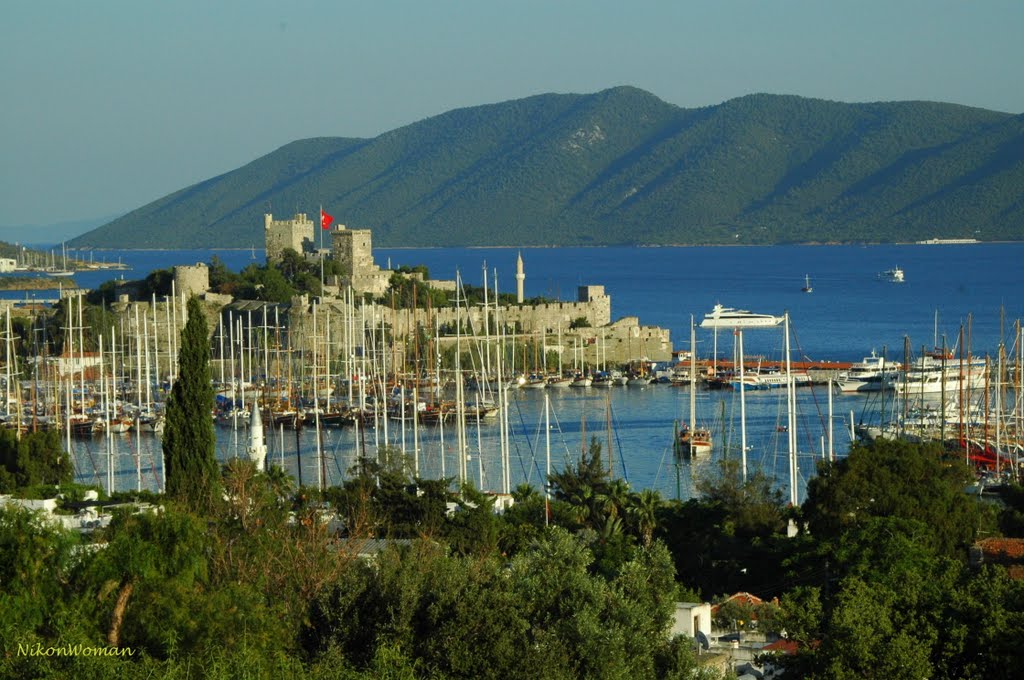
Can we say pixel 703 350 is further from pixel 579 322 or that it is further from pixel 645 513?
pixel 645 513

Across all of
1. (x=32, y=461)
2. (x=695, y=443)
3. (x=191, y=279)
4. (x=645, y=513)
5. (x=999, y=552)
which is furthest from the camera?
(x=191, y=279)

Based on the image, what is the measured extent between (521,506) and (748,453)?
12.8 metres

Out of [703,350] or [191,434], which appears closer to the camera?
[191,434]

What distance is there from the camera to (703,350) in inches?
2425

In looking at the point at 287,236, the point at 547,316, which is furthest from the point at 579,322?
the point at 287,236

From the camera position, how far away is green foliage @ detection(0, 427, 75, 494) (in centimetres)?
2475

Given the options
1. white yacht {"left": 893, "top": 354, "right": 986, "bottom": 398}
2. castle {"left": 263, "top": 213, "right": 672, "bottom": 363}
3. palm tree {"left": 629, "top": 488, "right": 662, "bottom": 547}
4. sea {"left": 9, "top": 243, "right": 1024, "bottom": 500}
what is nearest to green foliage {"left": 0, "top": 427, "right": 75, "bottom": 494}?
sea {"left": 9, "top": 243, "right": 1024, "bottom": 500}

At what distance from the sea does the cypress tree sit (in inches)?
215

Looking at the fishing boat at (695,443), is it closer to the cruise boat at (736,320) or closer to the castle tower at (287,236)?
the cruise boat at (736,320)

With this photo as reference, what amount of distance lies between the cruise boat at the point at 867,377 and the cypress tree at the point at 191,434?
28.8 m

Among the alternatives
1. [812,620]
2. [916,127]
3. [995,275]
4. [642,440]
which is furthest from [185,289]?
[916,127]

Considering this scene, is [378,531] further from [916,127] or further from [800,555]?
[916,127]

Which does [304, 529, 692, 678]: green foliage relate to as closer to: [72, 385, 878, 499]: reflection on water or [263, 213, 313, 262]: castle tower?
[72, 385, 878, 499]: reflection on water

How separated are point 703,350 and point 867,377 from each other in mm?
13605
